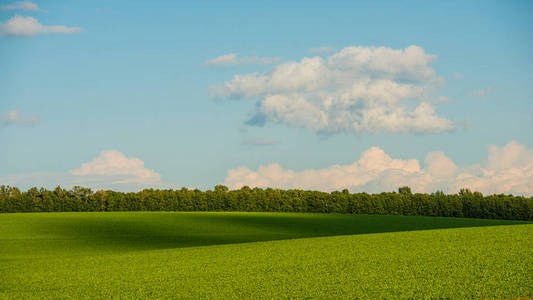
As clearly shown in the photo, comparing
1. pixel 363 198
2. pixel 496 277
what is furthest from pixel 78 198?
pixel 496 277

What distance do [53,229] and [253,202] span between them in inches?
1842

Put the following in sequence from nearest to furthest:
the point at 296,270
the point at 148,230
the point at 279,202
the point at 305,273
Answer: the point at 305,273, the point at 296,270, the point at 148,230, the point at 279,202

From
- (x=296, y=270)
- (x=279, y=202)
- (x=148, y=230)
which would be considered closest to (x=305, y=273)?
(x=296, y=270)

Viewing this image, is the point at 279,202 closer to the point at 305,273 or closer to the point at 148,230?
the point at 148,230

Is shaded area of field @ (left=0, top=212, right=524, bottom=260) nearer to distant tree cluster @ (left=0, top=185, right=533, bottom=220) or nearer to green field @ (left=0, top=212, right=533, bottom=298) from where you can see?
green field @ (left=0, top=212, right=533, bottom=298)

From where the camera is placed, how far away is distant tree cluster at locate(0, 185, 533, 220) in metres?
89.4

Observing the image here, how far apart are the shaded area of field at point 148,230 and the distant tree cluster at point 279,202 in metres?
22.8

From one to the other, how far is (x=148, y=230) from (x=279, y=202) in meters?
45.1

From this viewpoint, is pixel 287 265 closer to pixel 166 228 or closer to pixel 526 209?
pixel 166 228

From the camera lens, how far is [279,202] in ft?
308

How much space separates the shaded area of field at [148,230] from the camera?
3897cm

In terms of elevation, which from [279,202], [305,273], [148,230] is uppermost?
[279,202]

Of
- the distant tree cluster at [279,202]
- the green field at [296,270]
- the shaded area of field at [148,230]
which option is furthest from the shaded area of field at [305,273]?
the distant tree cluster at [279,202]

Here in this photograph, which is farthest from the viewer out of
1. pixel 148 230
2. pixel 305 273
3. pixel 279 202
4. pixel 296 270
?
pixel 279 202
